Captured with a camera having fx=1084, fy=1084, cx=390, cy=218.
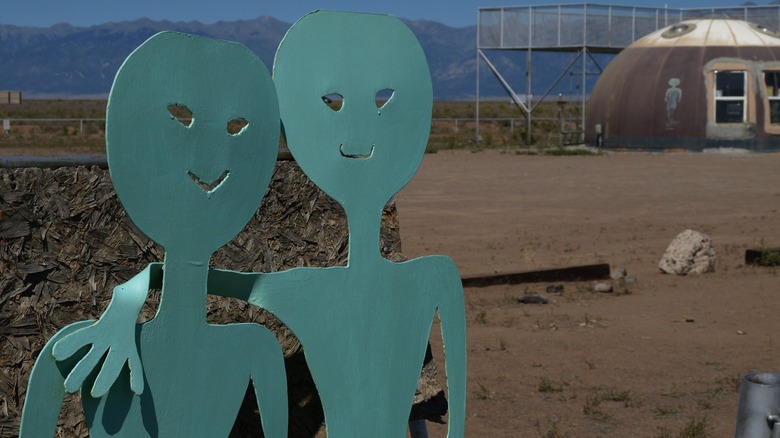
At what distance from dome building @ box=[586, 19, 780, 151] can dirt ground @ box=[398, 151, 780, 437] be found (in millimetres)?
7014

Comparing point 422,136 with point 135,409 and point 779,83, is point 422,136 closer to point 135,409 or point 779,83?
point 135,409

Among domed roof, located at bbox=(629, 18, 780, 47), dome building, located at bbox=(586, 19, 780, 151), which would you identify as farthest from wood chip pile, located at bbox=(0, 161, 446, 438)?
domed roof, located at bbox=(629, 18, 780, 47)

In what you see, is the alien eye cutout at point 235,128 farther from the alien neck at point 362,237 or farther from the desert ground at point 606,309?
the desert ground at point 606,309

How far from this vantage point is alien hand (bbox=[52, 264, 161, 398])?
2.56 m

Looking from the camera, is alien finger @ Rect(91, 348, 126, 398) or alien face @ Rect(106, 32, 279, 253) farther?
alien face @ Rect(106, 32, 279, 253)

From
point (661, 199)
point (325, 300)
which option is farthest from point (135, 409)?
point (661, 199)

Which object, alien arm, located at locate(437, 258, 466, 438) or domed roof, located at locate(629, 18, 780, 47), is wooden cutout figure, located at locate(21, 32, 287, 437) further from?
domed roof, located at locate(629, 18, 780, 47)

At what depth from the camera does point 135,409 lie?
2713 millimetres

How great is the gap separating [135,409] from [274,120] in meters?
0.84

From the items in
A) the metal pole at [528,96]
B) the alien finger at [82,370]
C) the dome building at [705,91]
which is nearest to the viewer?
the alien finger at [82,370]

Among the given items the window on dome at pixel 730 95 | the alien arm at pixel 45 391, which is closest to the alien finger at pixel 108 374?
the alien arm at pixel 45 391

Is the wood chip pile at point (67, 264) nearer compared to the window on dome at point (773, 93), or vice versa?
the wood chip pile at point (67, 264)

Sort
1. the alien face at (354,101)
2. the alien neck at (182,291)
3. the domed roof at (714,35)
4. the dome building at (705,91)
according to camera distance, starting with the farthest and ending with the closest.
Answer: the domed roof at (714,35) → the dome building at (705,91) → the alien face at (354,101) → the alien neck at (182,291)

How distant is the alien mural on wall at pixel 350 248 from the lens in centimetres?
281
